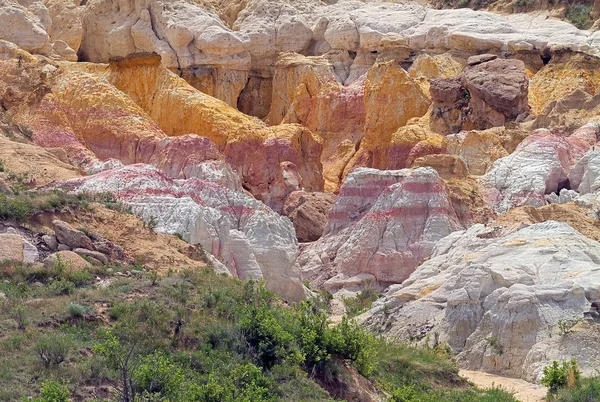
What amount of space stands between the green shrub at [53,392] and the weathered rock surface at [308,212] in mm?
33279

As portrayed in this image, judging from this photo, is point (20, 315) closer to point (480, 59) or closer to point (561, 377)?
point (561, 377)

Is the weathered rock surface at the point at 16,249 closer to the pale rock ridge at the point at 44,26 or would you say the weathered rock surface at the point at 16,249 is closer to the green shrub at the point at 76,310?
the green shrub at the point at 76,310

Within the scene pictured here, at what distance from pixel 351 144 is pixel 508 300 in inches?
1431

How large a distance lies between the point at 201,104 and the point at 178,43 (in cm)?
1152

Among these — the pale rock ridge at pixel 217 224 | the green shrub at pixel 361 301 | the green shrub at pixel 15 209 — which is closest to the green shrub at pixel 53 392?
the green shrub at pixel 15 209

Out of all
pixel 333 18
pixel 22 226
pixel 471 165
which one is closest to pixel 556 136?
pixel 471 165

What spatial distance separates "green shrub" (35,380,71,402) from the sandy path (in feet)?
34.0

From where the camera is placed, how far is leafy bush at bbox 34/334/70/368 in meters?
21.5

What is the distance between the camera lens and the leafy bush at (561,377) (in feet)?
89.5

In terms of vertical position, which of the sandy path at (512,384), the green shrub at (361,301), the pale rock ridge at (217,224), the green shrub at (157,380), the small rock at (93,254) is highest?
the green shrub at (157,380)

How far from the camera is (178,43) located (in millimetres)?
71188

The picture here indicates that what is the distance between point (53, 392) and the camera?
19703mm

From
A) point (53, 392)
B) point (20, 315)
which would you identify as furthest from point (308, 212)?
point (53, 392)

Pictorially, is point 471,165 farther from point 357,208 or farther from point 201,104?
point 201,104
